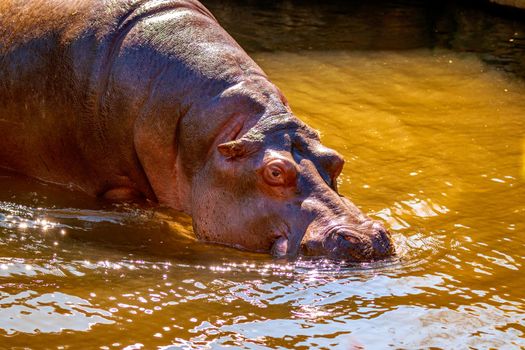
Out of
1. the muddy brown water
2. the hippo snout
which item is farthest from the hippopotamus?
the muddy brown water

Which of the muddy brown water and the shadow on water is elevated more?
the shadow on water

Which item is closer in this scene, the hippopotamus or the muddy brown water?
the muddy brown water

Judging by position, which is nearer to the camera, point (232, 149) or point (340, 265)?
point (340, 265)

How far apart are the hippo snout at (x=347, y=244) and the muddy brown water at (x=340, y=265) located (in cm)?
7

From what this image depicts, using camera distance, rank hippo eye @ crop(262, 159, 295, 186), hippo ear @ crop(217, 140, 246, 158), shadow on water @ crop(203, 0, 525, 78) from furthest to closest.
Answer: shadow on water @ crop(203, 0, 525, 78), hippo ear @ crop(217, 140, 246, 158), hippo eye @ crop(262, 159, 295, 186)

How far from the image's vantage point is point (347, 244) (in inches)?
205

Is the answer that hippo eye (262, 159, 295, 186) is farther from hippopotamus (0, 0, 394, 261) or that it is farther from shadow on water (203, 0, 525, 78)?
shadow on water (203, 0, 525, 78)

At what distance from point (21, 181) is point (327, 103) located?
3188mm

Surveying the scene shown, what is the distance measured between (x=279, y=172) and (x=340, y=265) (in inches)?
24.0

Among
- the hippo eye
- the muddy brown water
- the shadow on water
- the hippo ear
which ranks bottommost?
the muddy brown water

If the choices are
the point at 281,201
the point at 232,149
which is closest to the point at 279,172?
the point at 281,201

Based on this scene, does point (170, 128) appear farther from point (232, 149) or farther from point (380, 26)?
point (380, 26)

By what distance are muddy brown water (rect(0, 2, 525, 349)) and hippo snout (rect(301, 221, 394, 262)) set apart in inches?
2.7

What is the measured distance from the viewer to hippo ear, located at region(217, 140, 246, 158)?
552 centimetres
